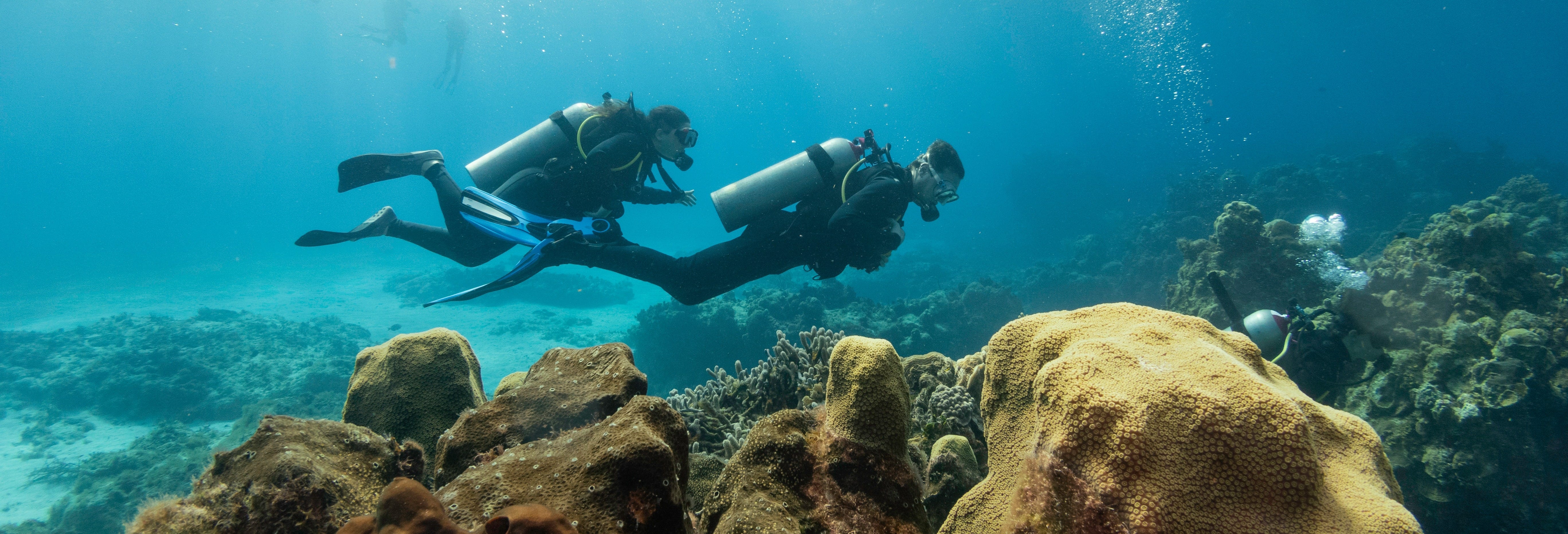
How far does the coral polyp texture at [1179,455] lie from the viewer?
138cm

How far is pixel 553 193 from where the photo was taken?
7.41 metres

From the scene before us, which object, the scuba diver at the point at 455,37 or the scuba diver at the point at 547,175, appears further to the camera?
the scuba diver at the point at 455,37

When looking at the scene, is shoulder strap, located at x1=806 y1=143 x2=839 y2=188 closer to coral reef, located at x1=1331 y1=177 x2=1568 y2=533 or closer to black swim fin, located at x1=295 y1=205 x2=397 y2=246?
black swim fin, located at x1=295 y1=205 x2=397 y2=246

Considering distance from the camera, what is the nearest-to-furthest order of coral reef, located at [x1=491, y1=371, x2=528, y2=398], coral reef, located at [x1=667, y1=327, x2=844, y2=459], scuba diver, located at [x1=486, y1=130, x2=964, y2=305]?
coral reef, located at [x1=491, y1=371, x2=528, y2=398] → coral reef, located at [x1=667, y1=327, x2=844, y2=459] → scuba diver, located at [x1=486, y1=130, x2=964, y2=305]

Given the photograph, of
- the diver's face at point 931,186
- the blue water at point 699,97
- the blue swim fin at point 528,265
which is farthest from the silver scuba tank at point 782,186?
the blue water at point 699,97

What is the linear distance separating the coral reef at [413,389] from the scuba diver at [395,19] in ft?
188

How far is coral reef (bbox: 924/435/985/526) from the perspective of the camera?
2.79 m

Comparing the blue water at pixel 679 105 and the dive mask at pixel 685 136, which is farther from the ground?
the blue water at pixel 679 105

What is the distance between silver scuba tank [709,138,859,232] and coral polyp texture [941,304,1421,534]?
5164mm

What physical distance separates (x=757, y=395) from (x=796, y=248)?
245 centimetres

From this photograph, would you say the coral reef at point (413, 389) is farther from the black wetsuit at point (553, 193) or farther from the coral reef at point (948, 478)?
the black wetsuit at point (553, 193)

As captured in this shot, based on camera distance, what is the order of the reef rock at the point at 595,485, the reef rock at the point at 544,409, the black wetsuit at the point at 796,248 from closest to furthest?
the reef rock at the point at 595,485, the reef rock at the point at 544,409, the black wetsuit at the point at 796,248

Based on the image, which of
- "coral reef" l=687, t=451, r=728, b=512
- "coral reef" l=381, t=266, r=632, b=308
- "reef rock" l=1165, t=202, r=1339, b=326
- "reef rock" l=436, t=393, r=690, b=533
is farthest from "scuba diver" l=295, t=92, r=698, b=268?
"coral reef" l=381, t=266, r=632, b=308

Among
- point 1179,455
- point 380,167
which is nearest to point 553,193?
point 380,167
